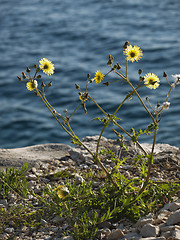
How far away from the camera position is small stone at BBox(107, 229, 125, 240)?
2.97 meters

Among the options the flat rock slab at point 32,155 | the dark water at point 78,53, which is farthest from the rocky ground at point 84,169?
the dark water at point 78,53

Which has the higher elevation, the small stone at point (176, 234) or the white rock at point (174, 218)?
the white rock at point (174, 218)

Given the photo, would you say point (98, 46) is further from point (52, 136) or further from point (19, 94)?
point (52, 136)

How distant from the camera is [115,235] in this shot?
2.99 metres

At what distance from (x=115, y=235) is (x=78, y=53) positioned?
21.5 feet

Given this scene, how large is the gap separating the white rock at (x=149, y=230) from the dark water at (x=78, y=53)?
3608mm

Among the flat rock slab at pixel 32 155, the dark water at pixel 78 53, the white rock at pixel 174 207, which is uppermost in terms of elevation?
the dark water at pixel 78 53

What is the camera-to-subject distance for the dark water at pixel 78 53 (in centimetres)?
698

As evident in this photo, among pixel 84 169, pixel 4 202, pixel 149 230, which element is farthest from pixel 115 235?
pixel 84 169

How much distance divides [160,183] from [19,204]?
1.19 metres

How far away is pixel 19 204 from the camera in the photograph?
11.8 ft

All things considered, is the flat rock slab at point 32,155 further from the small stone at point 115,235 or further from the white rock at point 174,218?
the white rock at point 174,218

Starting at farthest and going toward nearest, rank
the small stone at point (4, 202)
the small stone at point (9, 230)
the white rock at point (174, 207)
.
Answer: the small stone at point (4, 202)
the small stone at point (9, 230)
the white rock at point (174, 207)

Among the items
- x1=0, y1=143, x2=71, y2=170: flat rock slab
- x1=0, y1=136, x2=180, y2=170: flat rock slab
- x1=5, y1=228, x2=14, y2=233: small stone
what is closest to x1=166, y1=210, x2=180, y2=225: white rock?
x1=5, y1=228, x2=14, y2=233: small stone
